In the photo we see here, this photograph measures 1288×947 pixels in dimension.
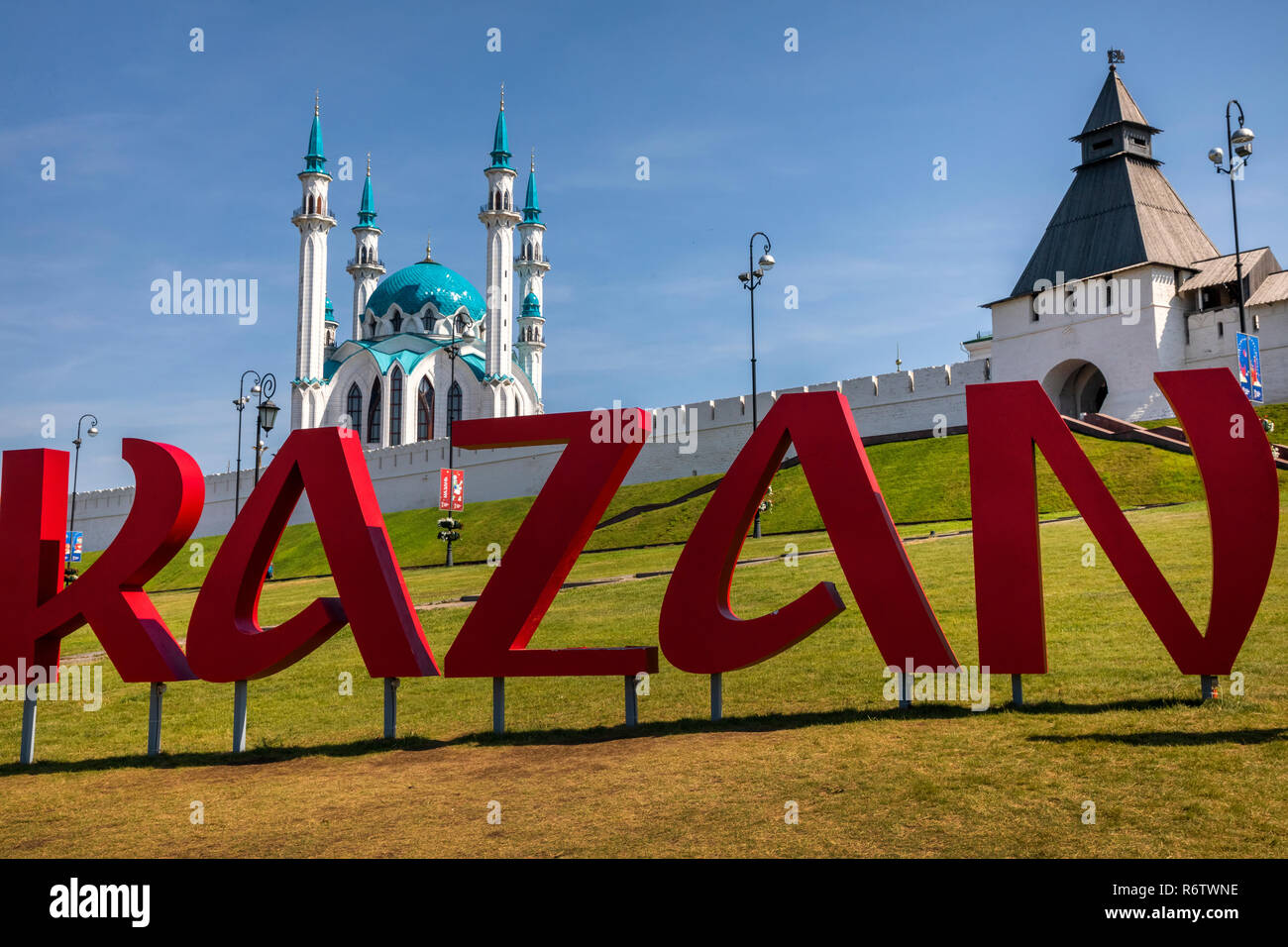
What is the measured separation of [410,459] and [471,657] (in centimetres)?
4652

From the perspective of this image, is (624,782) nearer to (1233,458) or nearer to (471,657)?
(471,657)

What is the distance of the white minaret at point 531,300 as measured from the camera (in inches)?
2847

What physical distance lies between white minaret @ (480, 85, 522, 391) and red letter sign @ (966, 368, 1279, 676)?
161 feet

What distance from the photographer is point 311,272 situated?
2386 inches

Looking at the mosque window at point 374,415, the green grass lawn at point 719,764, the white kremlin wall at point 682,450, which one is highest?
the mosque window at point 374,415

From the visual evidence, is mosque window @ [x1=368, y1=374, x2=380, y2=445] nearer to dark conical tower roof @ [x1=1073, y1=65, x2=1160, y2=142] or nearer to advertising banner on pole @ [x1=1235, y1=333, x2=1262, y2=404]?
dark conical tower roof @ [x1=1073, y1=65, x2=1160, y2=142]

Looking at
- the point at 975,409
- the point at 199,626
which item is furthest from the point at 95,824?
the point at 975,409

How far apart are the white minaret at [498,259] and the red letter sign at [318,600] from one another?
47.2m

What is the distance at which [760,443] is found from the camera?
9766mm

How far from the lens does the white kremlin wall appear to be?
41406 mm

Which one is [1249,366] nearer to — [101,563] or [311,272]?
[101,563]

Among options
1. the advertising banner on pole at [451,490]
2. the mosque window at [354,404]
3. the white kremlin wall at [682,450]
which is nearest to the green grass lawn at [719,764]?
the advertising banner on pole at [451,490]

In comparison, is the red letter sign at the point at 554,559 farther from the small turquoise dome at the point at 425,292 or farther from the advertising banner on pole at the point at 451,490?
the small turquoise dome at the point at 425,292

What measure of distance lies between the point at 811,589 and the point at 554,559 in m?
2.28
